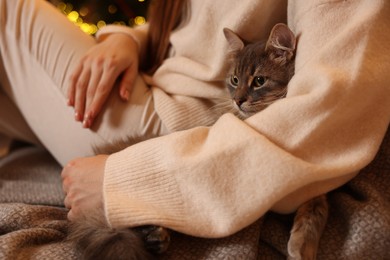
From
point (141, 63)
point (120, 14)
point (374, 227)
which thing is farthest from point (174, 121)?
point (120, 14)

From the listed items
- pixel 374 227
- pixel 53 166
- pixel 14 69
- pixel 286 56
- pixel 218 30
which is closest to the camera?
pixel 374 227

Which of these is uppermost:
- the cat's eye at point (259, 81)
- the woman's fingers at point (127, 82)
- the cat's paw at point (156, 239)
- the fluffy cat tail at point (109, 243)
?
the woman's fingers at point (127, 82)

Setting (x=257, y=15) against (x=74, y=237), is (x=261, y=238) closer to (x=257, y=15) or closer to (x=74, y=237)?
(x=74, y=237)

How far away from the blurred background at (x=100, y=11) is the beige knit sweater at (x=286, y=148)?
4.37ft

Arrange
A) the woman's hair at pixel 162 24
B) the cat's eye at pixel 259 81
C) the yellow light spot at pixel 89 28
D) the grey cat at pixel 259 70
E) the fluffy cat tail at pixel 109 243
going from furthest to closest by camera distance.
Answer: the yellow light spot at pixel 89 28 → the woman's hair at pixel 162 24 → the cat's eye at pixel 259 81 → the grey cat at pixel 259 70 → the fluffy cat tail at pixel 109 243

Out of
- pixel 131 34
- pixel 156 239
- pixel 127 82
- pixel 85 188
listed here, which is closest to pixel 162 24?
pixel 131 34

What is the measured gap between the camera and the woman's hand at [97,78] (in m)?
1.06

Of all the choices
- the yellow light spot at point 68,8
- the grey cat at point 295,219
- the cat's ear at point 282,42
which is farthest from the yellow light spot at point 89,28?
the cat's ear at point 282,42

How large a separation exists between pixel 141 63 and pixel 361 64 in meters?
0.79

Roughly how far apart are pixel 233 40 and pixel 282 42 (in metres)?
0.14

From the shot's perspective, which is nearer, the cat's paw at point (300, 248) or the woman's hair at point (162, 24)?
the cat's paw at point (300, 248)

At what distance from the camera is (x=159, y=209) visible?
727 mm

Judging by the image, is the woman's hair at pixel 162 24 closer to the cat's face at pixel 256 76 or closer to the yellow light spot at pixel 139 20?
the cat's face at pixel 256 76

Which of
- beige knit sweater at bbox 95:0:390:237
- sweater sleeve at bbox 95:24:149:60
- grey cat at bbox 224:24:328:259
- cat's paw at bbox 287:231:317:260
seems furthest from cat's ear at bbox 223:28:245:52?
cat's paw at bbox 287:231:317:260
